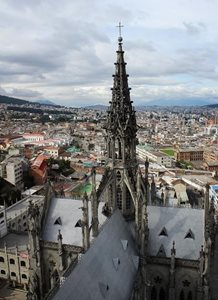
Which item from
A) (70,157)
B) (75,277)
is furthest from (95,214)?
(70,157)

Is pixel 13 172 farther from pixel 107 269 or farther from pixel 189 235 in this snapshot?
pixel 107 269

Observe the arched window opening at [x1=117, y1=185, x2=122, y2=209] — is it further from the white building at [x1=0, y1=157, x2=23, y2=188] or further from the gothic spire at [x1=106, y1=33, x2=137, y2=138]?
the white building at [x1=0, y1=157, x2=23, y2=188]

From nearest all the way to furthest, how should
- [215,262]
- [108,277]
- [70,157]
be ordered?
[108,277]
[215,262]
[70,157]

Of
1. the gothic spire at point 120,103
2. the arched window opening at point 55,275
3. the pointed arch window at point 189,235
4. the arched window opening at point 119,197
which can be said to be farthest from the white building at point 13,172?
the pointed arch window at point 189,235

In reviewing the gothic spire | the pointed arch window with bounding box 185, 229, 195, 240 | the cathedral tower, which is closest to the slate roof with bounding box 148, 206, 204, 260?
the pointed arch window with bounding box 185, 229, 195, 240

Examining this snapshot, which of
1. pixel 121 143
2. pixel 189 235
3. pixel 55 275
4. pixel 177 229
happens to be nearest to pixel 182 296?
pixel 189 235

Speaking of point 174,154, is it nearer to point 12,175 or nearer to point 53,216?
point 12,175
